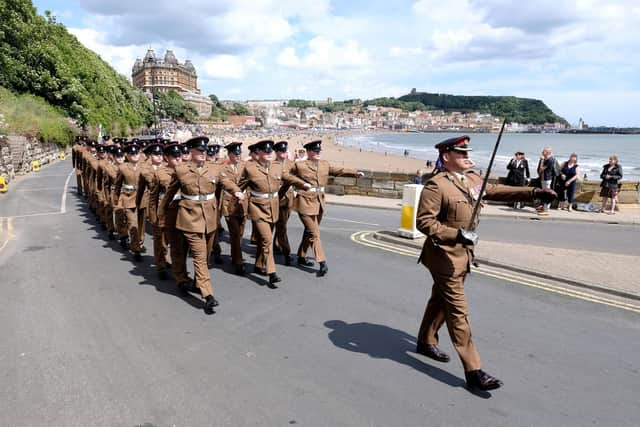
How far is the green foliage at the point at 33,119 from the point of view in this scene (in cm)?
2542

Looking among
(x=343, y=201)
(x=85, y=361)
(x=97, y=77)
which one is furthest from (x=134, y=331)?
(x=97, y=77)

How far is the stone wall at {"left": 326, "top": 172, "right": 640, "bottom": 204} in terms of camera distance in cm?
1482

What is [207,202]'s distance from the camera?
6.15m

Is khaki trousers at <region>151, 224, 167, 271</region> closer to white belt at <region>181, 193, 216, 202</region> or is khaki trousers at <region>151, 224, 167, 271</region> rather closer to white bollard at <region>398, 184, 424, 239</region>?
white belt at <region>181, 193, 216, 202</region>

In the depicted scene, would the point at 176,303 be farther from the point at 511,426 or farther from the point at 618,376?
the point at 618,376

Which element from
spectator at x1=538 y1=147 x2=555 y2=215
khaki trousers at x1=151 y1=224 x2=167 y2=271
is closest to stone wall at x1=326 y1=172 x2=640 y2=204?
spectator at x1=538 y1=147 x2=555 y2=215

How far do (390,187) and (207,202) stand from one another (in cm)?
1151

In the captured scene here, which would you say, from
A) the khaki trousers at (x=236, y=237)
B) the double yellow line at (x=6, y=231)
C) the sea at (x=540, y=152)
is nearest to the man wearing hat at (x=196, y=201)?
Answer: the khaki trousers at (x=236, y=237)

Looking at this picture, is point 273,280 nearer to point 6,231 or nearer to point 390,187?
point 6,231

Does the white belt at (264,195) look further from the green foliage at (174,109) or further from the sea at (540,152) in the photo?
the green foliage at (174,109)

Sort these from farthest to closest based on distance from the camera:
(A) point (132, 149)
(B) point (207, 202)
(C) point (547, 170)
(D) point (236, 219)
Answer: (C) point (547, 170), (A) point (132, 149), (D) point (236, 219), (B) point (207, 202)

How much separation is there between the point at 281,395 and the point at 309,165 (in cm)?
434

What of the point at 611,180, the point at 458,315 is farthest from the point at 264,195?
the point at 611,180

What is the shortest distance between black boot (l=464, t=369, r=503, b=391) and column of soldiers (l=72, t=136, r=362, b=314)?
3114 mm
